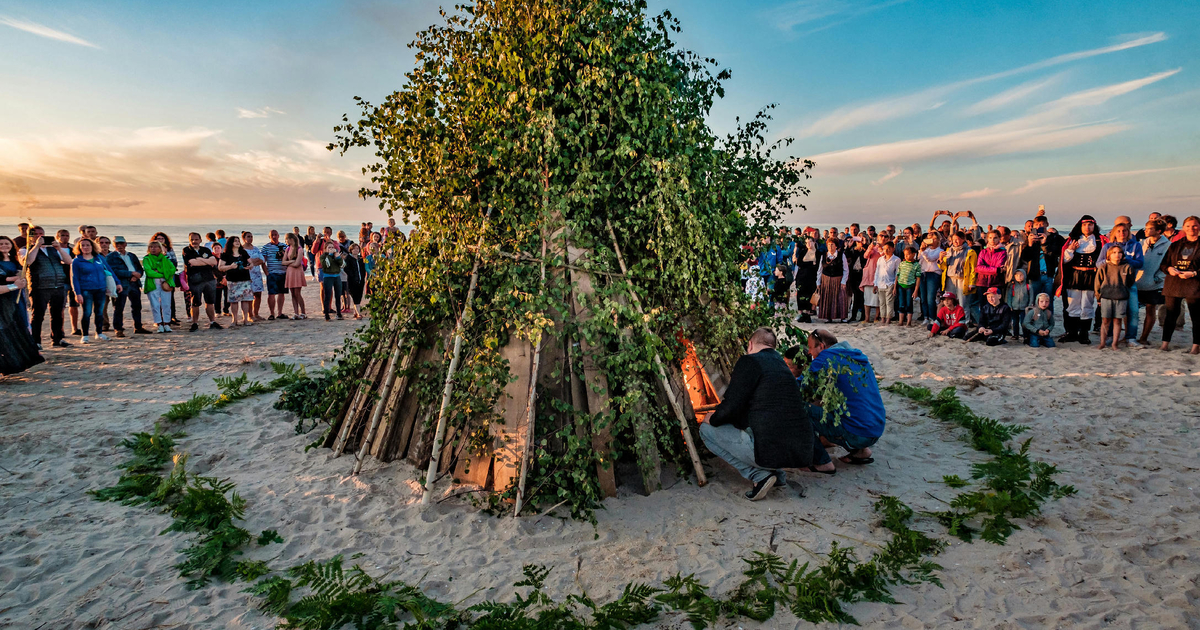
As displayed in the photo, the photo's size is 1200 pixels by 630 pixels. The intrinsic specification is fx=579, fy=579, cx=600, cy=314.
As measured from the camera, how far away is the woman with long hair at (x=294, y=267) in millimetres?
14852

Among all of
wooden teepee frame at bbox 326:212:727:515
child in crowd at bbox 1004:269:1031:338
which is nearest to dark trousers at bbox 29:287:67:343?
wooden teepee frame at bbox 326:212:727:515

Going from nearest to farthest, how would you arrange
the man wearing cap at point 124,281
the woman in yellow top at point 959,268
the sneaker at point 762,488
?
→ the sneaker at point 762,488
the woman in yellow top at point 959,268
the man wearing cap at point 124,281

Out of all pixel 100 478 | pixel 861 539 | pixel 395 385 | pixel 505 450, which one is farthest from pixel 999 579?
pixel 100 478

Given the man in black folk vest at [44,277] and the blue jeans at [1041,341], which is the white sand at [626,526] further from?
the man in black folk vest at [44,277]

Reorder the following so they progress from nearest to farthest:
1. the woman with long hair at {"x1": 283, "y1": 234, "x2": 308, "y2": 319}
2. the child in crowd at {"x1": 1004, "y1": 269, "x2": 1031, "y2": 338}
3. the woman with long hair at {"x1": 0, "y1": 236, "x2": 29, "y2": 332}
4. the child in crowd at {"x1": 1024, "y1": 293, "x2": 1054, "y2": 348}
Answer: the woman with long hair at {"x1": 0, "y1": 236, "x2": 29, "y2": 332} → the child in crowd at {"x1": 1024, "y1": 293, "x2": 1054, "y2": 348} → the child in crowd at {"x1": 1004, "y1": 269, "x2": 1031, "y2": 338} → the woman with long hair at {"x1": 283, "y1": 234, "x2": 308, "y2": 319}

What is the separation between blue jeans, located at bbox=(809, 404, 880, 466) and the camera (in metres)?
6.04

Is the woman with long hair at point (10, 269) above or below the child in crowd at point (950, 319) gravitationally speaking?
above

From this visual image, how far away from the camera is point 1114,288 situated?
10.3 metres

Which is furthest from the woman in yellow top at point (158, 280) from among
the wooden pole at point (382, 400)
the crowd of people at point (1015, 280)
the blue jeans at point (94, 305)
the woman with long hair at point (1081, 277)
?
the woman with long hair at point (1081, 277)

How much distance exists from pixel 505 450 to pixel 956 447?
17.2ft

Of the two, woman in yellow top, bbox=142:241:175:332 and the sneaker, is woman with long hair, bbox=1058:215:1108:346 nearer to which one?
the sneaker

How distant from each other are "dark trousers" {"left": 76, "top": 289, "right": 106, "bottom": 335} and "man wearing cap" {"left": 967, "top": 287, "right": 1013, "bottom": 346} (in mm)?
18157

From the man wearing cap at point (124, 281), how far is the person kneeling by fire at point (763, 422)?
13834 millimetres

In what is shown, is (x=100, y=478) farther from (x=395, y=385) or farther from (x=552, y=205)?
(x=552, y=205)
